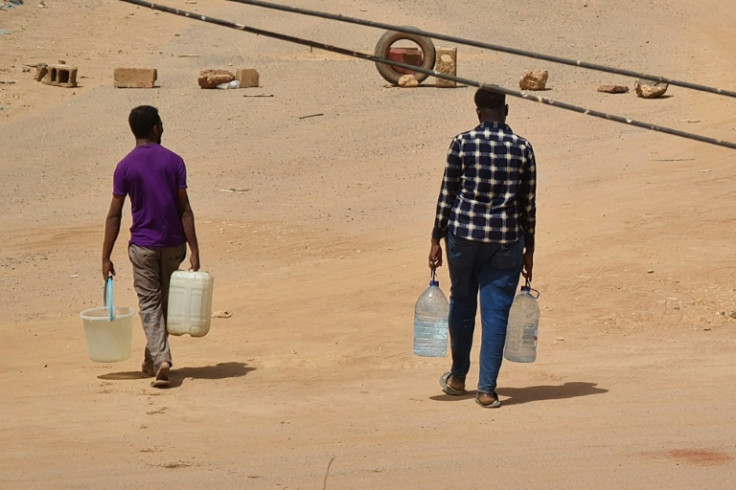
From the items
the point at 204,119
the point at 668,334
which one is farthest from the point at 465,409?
the point at 204,119

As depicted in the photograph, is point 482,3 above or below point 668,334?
above

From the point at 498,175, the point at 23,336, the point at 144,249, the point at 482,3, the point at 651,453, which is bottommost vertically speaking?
the point at 23,336

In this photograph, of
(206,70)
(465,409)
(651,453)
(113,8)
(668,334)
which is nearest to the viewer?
(651,453)

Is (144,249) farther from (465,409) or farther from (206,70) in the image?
(206,70)

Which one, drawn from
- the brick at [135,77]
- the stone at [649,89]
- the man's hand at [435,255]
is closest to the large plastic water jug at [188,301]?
the man's hand at [435,255]

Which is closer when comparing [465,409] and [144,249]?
[465,409]

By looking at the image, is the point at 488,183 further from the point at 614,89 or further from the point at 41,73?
the point at 41,73

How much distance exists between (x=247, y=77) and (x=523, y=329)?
15313mm

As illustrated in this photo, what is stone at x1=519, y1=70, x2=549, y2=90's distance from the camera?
2098cm

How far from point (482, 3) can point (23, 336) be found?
22.8 meters

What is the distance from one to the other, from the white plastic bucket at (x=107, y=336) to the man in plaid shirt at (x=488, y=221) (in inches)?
85.6

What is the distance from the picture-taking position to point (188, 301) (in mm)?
7699

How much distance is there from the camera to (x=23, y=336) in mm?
9805

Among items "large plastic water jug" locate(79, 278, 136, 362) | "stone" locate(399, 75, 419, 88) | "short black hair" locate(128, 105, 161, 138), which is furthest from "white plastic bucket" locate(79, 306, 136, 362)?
"stone" locate(399, 75, 419, 88)
